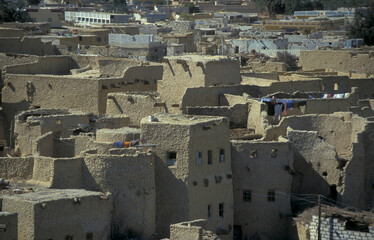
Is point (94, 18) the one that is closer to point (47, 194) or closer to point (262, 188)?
point (262, 188)

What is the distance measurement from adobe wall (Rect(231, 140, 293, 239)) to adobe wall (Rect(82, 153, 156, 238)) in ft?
12.6

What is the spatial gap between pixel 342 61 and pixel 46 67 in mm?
14209

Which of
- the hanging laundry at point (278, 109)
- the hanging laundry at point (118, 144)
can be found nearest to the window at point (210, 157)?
the hanging laundry at point (118, 144)

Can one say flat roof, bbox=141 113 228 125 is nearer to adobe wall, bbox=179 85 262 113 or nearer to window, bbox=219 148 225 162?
window, bbox=219 148 225 162

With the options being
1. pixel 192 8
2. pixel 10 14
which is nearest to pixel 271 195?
pixel 10 14

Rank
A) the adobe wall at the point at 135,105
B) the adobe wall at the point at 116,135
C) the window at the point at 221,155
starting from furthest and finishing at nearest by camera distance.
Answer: the adobe wall at the point at 135,105
the adobe wall at the point at 116,135
the window at the point at 221,155

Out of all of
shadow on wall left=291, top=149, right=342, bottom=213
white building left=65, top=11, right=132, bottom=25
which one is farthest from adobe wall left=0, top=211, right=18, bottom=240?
white building left=65, top=11, right=132, bottom=25

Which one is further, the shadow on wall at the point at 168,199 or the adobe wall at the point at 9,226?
the shadow on wall at the point at 168,199

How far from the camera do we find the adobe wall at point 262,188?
40406 mm

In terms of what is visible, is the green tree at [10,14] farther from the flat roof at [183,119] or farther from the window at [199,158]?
the window at [199,158]

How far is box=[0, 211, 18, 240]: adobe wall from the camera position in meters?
33.4

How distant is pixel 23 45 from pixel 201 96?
52.6 feet

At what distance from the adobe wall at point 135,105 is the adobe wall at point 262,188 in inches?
254

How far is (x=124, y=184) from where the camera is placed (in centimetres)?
3728
